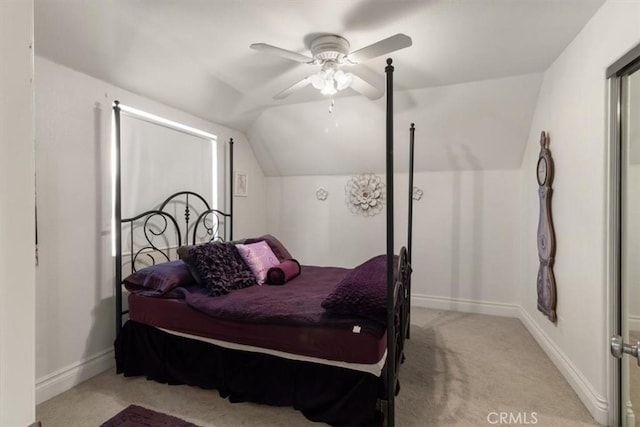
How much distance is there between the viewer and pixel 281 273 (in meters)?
2.62

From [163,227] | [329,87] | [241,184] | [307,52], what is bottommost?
[163,227]

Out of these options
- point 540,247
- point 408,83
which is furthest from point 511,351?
point 408,83

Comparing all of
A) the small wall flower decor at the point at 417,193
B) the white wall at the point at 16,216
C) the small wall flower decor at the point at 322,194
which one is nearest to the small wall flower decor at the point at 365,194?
the small wall flower decor at the point at 322,194

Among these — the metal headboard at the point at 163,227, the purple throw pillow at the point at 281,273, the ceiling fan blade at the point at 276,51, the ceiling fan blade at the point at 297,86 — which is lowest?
the purple throw pillow at the point at 281,273

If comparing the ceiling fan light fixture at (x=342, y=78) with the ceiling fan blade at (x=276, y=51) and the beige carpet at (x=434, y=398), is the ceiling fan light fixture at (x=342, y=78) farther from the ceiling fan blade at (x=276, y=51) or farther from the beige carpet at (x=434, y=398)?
the beige carpet at (x=434, y=398)

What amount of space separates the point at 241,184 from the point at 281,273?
6.04 feet

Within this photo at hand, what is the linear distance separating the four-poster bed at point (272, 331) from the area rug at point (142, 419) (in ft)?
0.99

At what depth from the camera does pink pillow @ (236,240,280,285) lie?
2660 millimetres

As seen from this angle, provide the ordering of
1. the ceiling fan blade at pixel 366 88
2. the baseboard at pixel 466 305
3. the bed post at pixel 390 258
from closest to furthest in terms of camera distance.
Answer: the bed post at pixel 390 258, the ceiling fan blade at pixel 366 88, the baseboard at pixel 466 305

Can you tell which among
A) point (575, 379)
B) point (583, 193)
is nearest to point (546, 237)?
point (583, 193)

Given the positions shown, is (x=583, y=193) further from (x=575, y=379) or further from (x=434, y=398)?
(x=434, y=398)

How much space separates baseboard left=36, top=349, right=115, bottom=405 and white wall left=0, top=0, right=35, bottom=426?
2254mm

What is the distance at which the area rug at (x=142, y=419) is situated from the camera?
178cm

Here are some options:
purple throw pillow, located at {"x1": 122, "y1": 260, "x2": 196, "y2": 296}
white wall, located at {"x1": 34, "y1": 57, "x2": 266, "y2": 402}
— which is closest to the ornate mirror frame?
purple throw pillow, located at {"x1": 122, "y1": 260, "x2": 196, "y2": 296}
